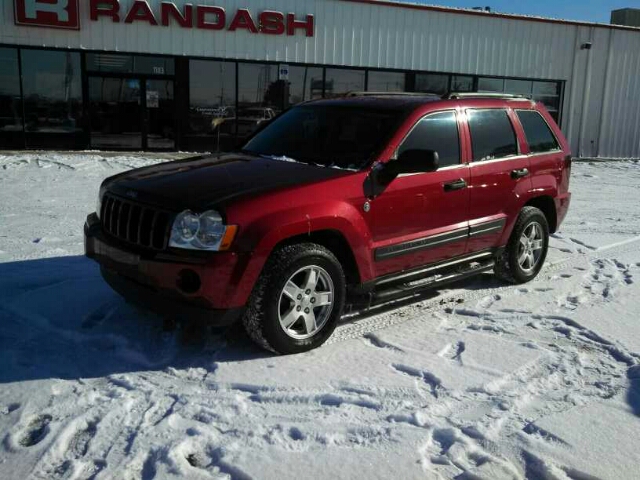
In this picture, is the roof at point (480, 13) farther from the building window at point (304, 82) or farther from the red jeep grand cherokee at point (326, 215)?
the red jeep grand cherokee at point (326, 215)

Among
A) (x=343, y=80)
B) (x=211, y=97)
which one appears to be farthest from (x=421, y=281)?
(x=343, y=80)

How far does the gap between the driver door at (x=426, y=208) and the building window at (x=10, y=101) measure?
45.6 feet

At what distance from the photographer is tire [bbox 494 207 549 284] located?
5746 millimetres

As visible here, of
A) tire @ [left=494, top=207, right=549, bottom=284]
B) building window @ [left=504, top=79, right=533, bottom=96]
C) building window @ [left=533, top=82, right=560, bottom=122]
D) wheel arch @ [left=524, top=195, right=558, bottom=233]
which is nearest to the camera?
tire @ [left=494, top=207, right=549, bottom=284]

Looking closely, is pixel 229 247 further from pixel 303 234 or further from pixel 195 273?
pixel 303 234

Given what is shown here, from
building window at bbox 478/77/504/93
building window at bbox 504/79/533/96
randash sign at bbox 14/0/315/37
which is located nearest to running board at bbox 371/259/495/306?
randash sign at bbox 14/0/315/37

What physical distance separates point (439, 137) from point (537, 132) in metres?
1.65

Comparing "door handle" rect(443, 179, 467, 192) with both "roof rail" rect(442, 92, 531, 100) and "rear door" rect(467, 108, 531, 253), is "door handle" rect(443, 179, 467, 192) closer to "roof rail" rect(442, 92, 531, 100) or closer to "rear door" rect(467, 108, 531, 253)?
"rear door" rect(467, 108, 531, 253)

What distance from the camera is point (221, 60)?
16.8 m

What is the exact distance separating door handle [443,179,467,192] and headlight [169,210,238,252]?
196 cm

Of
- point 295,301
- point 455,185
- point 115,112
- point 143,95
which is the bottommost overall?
point 295,301

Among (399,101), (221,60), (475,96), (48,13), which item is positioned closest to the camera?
(399,101)

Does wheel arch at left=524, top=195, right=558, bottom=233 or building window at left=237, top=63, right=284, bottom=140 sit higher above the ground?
building window at left=237, top=63, right=284, bottom=140

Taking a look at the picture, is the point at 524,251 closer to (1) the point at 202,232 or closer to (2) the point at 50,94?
(1) the point at 202,232
